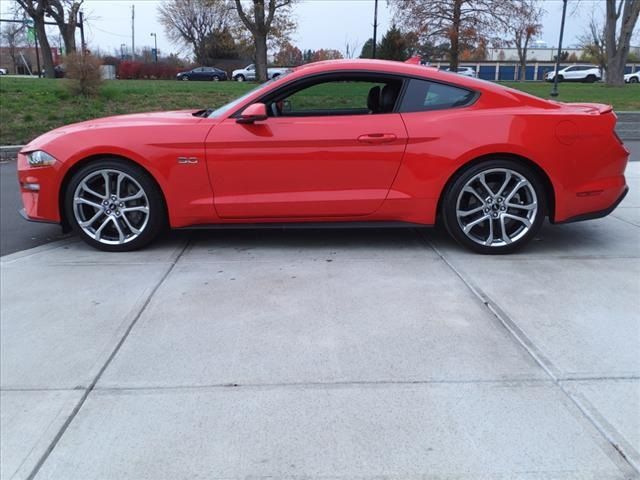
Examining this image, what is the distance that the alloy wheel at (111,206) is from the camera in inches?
181

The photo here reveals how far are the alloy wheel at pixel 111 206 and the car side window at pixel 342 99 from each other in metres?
1.28

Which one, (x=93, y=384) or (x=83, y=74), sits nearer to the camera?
(x=93, y=384)

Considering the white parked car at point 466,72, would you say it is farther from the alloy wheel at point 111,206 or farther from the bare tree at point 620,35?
the bare tree at point 620,35

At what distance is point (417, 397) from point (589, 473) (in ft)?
2.48

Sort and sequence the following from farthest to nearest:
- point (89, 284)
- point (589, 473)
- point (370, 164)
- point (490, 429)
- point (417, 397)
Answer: point (370, 164), point (89, 284), point (417, 397), point (490, 429), point (589, 473)

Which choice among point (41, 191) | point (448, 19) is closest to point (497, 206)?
point (41, 191)

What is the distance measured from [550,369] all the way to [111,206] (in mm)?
3418

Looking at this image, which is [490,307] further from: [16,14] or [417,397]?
[16,14]

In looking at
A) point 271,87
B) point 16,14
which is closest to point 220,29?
point 16,14

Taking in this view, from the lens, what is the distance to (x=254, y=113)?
14.3 ft

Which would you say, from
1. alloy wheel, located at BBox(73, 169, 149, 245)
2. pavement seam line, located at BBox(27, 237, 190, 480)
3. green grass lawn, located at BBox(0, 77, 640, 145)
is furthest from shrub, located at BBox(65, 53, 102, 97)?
pavement seam line, located at BBox(27, 237, 190, 480)

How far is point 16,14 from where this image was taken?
34.4 meters

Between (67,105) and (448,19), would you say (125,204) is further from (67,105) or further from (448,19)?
(448,19)

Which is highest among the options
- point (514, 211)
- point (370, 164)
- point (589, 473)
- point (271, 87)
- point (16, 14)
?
point (16, 14)
